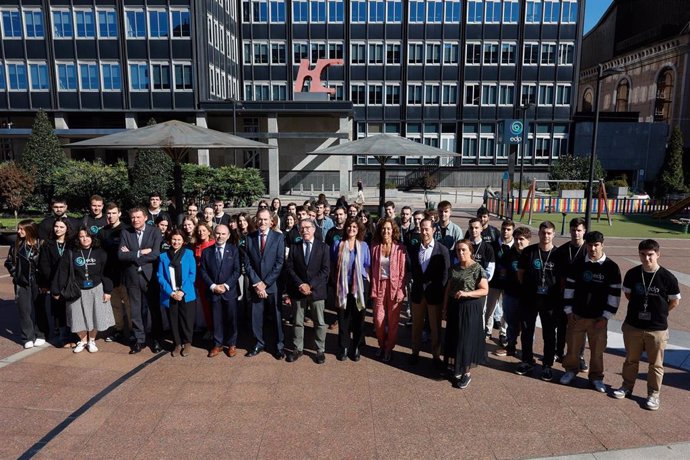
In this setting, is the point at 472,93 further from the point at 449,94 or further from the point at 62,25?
the point at 62,25

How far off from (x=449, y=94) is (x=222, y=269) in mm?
43600

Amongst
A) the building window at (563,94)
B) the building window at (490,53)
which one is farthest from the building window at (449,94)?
the building window at (563,94)

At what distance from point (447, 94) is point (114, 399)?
45.2m

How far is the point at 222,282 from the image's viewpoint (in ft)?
22.2

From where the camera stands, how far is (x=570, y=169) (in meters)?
38.0

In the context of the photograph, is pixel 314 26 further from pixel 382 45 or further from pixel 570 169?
pixel 570 169

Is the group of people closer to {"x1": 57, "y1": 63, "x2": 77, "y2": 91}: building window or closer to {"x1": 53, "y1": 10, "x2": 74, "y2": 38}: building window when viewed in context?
{"x1": 57, "y1": 63, "x2": 77, "y2": 91}: building window

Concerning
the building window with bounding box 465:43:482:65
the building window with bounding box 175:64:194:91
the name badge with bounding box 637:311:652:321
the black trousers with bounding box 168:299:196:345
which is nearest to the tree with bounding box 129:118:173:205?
the building window with bounding box 175:64:194:91

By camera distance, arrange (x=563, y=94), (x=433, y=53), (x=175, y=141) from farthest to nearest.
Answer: (x=563, y=94) < (x=433, y=53) < (x=175, y=141)

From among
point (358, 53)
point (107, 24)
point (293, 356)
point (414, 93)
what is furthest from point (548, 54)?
point (293, 356)

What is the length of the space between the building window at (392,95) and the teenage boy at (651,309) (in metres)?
43.2

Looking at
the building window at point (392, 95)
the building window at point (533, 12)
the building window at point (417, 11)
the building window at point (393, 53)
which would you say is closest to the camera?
the building window at point (533, 12)

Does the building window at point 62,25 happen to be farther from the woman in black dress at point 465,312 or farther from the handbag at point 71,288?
the woman in black dress at point 465,312

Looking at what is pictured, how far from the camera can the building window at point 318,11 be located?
150 feet
